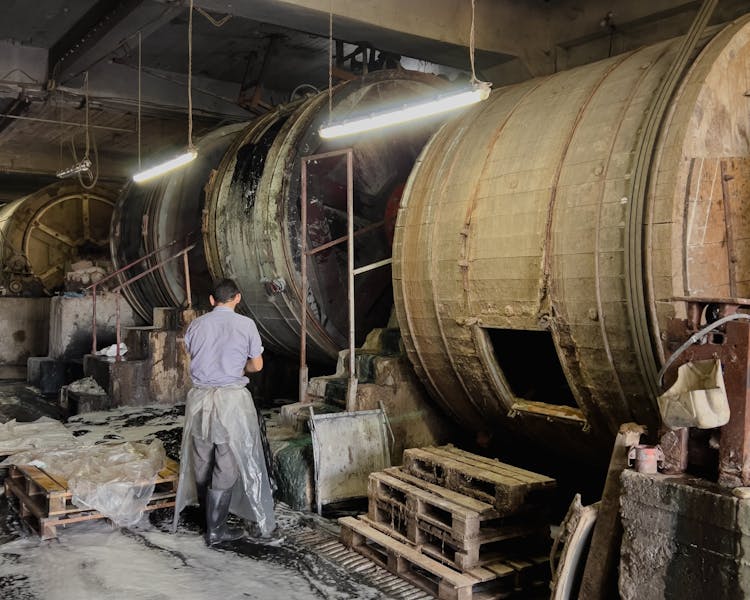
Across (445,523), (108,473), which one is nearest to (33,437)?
(108,473)

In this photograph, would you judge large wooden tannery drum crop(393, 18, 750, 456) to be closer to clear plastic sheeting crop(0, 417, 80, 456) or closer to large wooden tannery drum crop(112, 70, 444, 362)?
large wooden tannery drum crop(112, 70, 444, 362)

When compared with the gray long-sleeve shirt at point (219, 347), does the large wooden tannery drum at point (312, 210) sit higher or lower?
higher

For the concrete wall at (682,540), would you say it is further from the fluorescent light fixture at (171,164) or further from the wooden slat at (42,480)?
the fluorescent light fixture at (171,164)

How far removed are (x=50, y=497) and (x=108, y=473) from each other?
0.55 m

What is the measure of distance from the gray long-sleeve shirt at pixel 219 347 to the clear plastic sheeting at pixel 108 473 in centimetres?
99

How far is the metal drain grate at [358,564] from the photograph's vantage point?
4539 mm

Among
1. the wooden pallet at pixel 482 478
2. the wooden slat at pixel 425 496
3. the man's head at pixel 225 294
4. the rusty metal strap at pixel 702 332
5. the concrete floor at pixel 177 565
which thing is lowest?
the concrete floor at pixel 177 565

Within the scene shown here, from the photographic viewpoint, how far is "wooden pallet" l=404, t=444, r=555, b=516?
457 centimetres

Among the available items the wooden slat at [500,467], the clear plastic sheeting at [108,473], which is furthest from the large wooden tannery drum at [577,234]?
the clear plastic sheeting at [108,473]

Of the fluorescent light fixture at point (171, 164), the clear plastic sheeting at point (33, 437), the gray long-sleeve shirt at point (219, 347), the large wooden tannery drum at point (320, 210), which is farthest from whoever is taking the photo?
the fluorescent light fixture at point (171, 164)

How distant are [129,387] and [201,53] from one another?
565 cm

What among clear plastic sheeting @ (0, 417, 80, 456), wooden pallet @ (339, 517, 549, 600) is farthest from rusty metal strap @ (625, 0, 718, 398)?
clear plastic sheeting @ (0, 417, 80, 456)

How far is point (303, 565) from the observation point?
4.95 m

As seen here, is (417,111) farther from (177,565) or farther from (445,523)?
(177,565)
